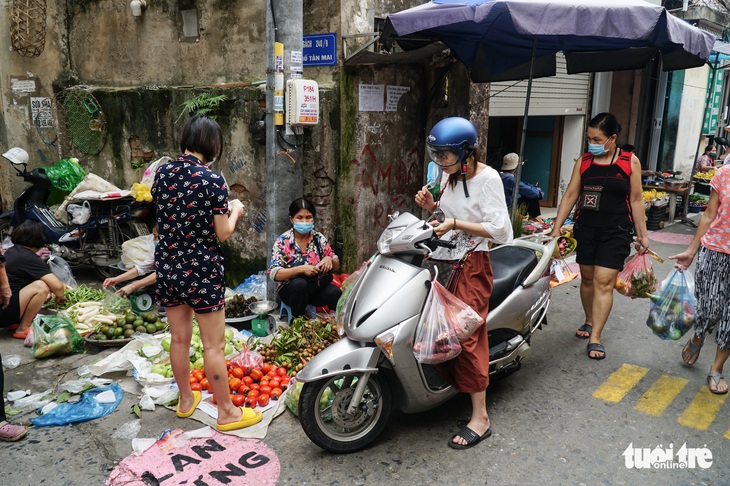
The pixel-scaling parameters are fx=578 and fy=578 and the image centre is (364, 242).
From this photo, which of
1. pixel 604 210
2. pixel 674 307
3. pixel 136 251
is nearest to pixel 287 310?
pixel 136 251

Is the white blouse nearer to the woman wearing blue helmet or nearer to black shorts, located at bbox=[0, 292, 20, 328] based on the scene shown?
the woman wearing blue helmet

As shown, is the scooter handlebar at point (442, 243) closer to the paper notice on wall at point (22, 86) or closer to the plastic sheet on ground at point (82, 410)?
the plastic sheet on ground at point (82, 410)

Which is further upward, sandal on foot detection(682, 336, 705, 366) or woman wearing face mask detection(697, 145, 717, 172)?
woman wearing face mask detection(697, 145, 717, 172)

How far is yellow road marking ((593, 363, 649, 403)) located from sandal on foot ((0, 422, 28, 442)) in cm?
377

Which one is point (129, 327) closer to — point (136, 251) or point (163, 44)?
point (136, 251)

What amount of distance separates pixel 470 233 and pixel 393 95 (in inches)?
119

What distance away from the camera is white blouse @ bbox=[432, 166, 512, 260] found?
3.38 meters

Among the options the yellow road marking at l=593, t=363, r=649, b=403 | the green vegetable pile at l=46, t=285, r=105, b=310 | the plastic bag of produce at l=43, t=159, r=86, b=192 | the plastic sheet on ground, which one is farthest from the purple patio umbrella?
the plastic bag of produce at l=43, t=159, r=86, b=192

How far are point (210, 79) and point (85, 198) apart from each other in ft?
6.29

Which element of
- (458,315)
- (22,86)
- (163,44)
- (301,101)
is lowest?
(458,315)

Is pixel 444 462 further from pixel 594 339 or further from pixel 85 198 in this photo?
pixel 85 198

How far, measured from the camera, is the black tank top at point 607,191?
452cm

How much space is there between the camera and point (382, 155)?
6.07 meters

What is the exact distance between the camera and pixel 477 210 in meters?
3.46
